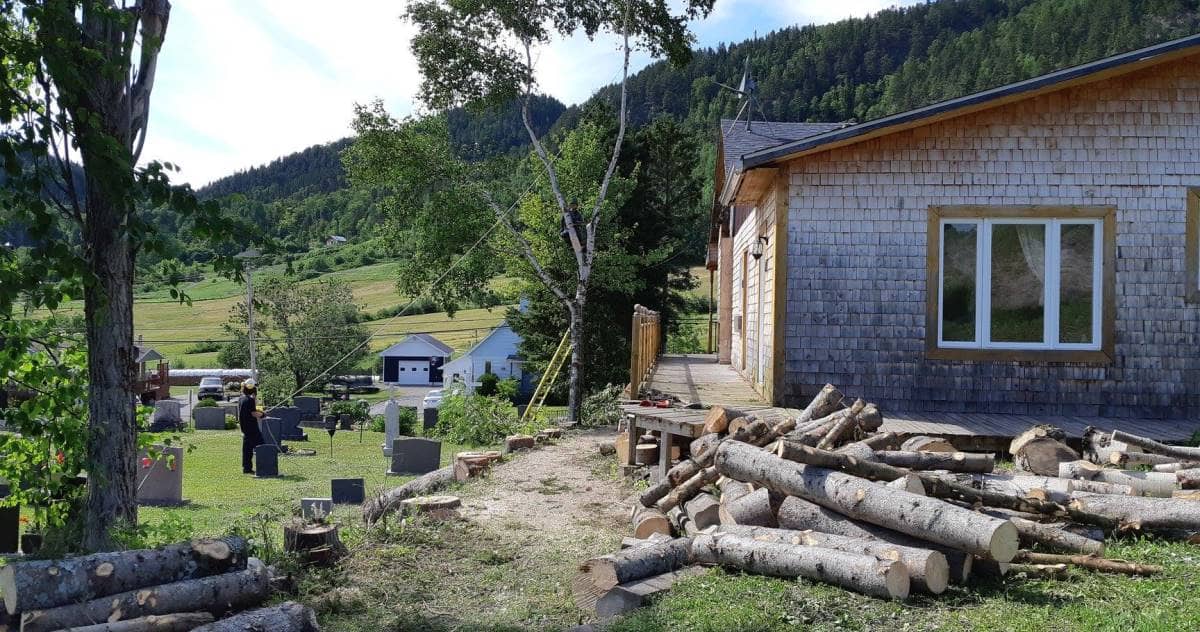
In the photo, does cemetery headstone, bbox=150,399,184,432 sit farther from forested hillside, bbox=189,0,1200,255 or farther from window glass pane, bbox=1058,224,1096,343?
forested hillside, bbox=189,0,1200,255

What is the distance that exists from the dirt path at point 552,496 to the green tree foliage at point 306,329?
2740cm

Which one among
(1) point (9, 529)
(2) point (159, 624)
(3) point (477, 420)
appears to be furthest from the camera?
(3) point (477, 420)

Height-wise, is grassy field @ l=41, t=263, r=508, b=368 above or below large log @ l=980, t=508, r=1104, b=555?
above

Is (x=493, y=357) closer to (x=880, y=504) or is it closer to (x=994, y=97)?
(x=994, y=97)

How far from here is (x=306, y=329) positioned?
41.5m

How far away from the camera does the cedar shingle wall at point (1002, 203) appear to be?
422 inches

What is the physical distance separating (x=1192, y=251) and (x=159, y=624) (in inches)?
431

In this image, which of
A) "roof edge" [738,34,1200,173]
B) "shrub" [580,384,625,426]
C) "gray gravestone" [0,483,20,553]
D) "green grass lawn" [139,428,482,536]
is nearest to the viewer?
"gray gravestone" [0,483,20,553]

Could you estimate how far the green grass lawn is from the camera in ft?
40.2

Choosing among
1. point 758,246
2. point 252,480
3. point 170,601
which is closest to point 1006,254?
point 758,246

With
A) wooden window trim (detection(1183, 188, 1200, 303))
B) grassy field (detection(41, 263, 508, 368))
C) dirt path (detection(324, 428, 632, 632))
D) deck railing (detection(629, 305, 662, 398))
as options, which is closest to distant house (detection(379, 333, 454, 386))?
grassy field (detection(41, 263, 508, 368))

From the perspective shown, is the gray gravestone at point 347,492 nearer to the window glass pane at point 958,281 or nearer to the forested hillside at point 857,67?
the window glass pane at point 958,281

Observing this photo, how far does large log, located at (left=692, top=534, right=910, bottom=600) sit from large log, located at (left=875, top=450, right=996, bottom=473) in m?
1.69

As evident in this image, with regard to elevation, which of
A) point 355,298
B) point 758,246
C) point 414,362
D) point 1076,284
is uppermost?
point 355,298
